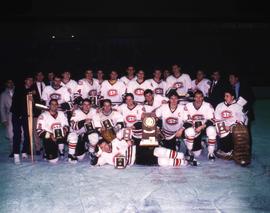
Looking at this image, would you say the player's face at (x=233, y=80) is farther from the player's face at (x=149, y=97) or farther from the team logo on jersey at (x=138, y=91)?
the team logo on jersey at (x=138, y=91)

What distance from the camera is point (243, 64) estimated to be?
12.7 meters

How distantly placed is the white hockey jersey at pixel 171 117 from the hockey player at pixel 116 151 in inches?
33.7

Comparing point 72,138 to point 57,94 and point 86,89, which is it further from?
point 86,89

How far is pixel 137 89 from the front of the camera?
749cm

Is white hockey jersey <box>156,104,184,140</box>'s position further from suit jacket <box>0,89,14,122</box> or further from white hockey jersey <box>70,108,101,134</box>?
suit jacket <box>0,89,14,122</box>

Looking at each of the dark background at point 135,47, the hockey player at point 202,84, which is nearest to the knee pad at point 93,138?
the hockey player at point 202,84

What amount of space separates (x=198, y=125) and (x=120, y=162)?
1.48 meters

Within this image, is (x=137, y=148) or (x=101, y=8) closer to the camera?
(x=101, y=8)

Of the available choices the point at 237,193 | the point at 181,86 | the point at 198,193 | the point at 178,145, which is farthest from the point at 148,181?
the point at 181,86

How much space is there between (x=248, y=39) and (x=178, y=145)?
732 centimetres

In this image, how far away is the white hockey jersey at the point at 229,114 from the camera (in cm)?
615

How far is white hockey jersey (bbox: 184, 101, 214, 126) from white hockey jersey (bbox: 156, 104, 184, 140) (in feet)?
0.33

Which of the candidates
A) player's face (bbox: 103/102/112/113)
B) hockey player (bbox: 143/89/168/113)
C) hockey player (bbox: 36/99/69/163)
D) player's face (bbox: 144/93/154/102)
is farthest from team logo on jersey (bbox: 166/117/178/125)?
hockey player (bbox: 36/99/69/163)

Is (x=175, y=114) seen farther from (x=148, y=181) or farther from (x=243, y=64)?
(x=243, y=64)
